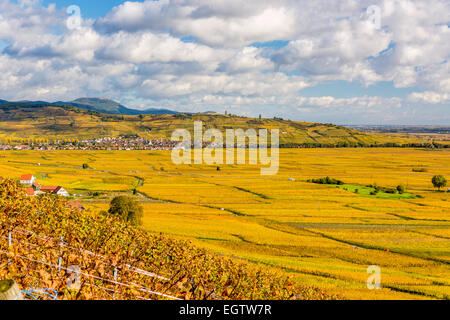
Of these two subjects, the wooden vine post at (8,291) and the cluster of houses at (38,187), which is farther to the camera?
the cluster of houses at (38,187)

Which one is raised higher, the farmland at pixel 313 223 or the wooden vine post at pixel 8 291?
the wooden vine post at pixel 8 291

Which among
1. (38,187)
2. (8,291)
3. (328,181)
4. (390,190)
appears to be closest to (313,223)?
(390,190)

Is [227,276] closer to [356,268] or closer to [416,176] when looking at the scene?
[356,268]

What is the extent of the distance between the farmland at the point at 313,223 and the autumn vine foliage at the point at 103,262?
28.6 feet

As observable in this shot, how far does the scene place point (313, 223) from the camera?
5247 centimetres

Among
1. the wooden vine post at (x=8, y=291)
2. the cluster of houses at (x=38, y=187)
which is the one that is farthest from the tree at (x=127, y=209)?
the wooden vine post at (x=8, y=291)

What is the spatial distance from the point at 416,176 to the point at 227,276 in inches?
4528

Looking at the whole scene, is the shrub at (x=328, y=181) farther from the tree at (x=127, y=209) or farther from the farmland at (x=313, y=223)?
the tree at (x=127, y=209)

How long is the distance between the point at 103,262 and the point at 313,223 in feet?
147

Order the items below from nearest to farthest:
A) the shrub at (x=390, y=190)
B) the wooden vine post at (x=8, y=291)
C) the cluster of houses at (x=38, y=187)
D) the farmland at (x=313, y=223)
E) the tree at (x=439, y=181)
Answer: the wooden vine post at (x=8, y=291)
the farmland at (x=313, y=223)
the cluster of houses at (x=38, y=187)
the shrub at (x=390, y=190)
the tree at (x=439, y=181)

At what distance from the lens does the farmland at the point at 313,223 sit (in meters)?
28.2

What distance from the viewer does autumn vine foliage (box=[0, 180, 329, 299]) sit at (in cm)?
1057

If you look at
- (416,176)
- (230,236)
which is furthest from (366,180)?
(230,236)

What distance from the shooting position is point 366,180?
10044cm
